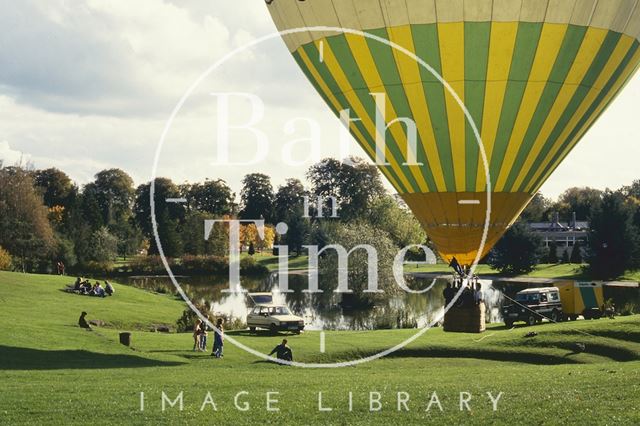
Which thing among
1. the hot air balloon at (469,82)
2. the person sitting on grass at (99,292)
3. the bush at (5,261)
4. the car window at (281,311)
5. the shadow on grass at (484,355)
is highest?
the hot air balloon at (469,82)

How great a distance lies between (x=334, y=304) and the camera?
43.7 meters

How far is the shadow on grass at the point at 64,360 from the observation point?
57.9 feet

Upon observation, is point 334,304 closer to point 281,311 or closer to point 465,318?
point 281,311

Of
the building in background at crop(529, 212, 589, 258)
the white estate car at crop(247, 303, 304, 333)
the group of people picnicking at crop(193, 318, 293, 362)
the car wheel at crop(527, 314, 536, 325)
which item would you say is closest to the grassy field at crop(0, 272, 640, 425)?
the group of people picnicking at crop(193, 318, 293, 362)

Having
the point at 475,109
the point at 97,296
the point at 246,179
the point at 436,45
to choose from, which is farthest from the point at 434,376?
the point at 246,179

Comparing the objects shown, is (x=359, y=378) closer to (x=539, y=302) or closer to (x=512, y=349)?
(x=512, y=349)

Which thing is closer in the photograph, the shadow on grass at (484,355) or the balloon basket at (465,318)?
the balloon basket at (465,318)

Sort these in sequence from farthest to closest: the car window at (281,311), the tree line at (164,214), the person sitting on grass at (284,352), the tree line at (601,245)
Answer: the tree line at (601,245) < the tree line at (164,214) < the car window at (281,311) < the person sitting on grass at (284,352)

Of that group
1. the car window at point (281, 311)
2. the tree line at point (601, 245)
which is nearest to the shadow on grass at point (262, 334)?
the car window at point (281, 311)

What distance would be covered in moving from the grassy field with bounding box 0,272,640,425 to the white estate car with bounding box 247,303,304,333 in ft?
2.75

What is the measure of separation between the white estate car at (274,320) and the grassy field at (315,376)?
0.84 m

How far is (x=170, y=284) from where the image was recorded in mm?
56375

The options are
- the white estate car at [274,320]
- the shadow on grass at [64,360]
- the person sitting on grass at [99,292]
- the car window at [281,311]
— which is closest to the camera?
the shadow on grass at [64,360]

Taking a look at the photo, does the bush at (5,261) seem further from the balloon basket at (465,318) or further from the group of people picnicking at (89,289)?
the balloon basket at (465,318)
